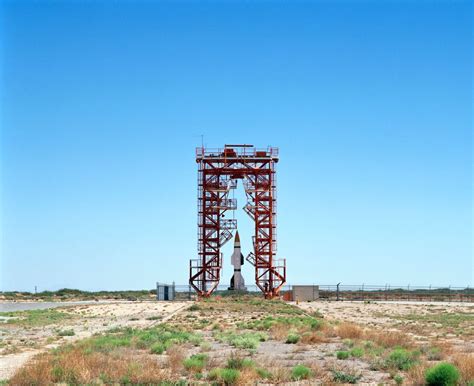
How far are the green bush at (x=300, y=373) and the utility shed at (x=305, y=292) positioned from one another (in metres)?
50.7

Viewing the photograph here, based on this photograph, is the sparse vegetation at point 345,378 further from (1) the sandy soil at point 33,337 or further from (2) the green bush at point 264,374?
(1) the sandy soil at point 33,337

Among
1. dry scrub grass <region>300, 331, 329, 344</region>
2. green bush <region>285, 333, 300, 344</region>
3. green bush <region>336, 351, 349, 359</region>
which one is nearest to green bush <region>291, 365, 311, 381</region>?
green bush <region>336, 351, 349, 359</region>

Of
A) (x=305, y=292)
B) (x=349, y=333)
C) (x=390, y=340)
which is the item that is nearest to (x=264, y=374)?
(x=390, y=340)

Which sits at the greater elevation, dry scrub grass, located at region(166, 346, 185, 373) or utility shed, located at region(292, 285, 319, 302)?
utility shed, located at region(292, 285, 319, 302)

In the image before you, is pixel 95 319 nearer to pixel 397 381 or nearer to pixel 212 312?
pixel 212 312

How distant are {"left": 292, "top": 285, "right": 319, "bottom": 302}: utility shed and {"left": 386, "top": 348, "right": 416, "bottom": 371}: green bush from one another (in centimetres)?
4718

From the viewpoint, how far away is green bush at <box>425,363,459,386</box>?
1423 cm

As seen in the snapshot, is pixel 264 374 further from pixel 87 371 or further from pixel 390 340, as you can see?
pixel 390 340

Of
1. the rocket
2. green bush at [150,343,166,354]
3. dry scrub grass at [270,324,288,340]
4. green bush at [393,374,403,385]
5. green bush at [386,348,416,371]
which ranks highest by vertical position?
the rocket

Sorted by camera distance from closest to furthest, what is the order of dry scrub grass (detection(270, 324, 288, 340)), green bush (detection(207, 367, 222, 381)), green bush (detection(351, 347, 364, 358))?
green bush (detection(207, 367, 222, 381)) → green bush (detection(351, 347, 364, 358)) → dry scrub grass (detection(270, 324, 288, 340))

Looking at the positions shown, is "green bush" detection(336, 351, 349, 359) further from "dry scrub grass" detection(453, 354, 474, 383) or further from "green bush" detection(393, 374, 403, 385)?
"green bush" detection(393, 374, 403, 385)

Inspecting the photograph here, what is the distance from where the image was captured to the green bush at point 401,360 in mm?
17428

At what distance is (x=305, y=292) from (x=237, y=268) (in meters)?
7.78

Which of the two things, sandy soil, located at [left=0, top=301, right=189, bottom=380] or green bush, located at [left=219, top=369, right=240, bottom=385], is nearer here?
green bush, located at [left=219, top=369, right=240, bottom=385]
